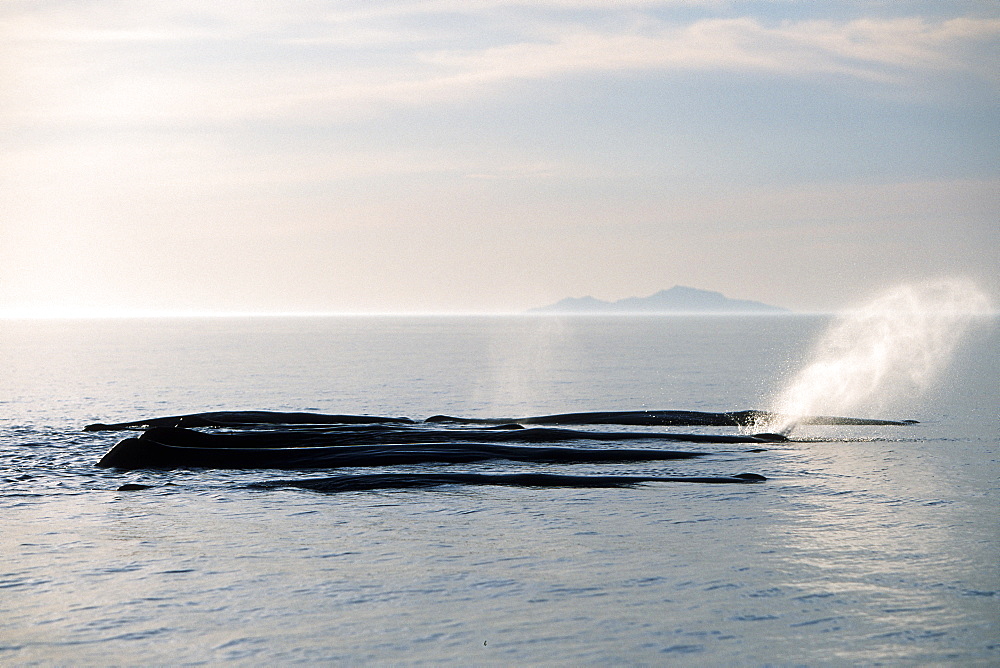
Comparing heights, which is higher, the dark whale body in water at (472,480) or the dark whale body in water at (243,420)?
the dark whale body in water at (243,420)

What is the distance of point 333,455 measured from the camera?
122 feet

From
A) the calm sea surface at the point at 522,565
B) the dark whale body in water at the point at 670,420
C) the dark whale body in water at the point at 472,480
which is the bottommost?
the calm sea surface at the point at 522,565

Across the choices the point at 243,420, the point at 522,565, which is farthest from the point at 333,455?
the point at 522,565

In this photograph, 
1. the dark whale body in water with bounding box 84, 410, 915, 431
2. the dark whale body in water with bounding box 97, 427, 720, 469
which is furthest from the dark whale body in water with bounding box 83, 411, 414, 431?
the dark whale body in water with bounding box 97, 427, 720, 469

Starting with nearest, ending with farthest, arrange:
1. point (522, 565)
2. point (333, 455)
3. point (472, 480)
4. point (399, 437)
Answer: point (522, 565)
point (472, 480)
point (333, 455)
point (399, 437)

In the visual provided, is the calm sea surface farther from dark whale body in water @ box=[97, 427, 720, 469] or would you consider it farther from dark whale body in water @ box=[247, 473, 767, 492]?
dark whale body in water @ box=[97, 427, 720, 469]

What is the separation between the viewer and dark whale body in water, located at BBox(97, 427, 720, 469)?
120ft

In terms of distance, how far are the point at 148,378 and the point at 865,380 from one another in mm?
65919

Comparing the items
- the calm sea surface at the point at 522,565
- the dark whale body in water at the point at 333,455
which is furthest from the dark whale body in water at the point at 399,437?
the calm sea surface at the point at 522,565

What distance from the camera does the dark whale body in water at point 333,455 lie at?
36625 mm

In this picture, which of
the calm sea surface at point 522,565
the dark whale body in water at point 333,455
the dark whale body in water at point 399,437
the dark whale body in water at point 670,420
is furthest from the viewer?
the dark whale body in water at point 670,420

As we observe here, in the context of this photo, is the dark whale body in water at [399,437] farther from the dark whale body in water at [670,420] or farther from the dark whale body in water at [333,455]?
the dark whale body in water at [670,420]

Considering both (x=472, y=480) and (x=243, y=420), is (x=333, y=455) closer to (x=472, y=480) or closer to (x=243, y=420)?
(x=472, y=480)

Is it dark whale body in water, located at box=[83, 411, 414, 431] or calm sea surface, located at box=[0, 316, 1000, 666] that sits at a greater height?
dark whale body in water, located at box=[83, 411, 414, 431]
